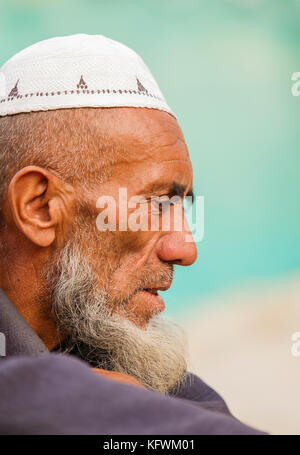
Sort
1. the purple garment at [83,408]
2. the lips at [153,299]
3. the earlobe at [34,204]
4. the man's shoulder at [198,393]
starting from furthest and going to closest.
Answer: the man's shoulder at [198,393] < the lips at [153,299] < the earlobe at [34,204] < the purple garment at [83,408]

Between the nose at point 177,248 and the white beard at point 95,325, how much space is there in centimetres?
27

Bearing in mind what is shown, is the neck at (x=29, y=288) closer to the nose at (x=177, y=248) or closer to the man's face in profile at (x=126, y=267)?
the man's face in profile at (x=126, y=267)

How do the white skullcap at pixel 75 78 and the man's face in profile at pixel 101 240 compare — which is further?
the white skullcap at pixel 75 78

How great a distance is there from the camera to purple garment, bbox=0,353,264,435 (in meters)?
1.25

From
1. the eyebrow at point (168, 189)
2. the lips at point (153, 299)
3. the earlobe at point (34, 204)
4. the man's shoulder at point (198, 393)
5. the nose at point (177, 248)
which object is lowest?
the man's shoulder at point (198, 393)

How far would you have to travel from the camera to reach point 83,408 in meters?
1.26

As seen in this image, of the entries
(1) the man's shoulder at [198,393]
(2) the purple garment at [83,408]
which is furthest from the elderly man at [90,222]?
(2) the purple garment at [83,408]

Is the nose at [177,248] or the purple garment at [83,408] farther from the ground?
the nose at [177,248]

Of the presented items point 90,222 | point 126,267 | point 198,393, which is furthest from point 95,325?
point 198,393

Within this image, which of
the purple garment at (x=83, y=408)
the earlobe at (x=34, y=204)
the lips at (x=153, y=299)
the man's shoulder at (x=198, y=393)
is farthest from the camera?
the man's shoulder at (x=198, y=393)

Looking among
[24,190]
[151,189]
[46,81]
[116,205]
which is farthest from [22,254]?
[46,81]

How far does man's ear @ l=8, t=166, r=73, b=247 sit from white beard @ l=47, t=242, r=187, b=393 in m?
0.10

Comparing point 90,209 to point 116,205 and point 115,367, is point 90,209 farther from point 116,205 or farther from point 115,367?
point 115,367

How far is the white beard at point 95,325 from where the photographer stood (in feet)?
7.24
